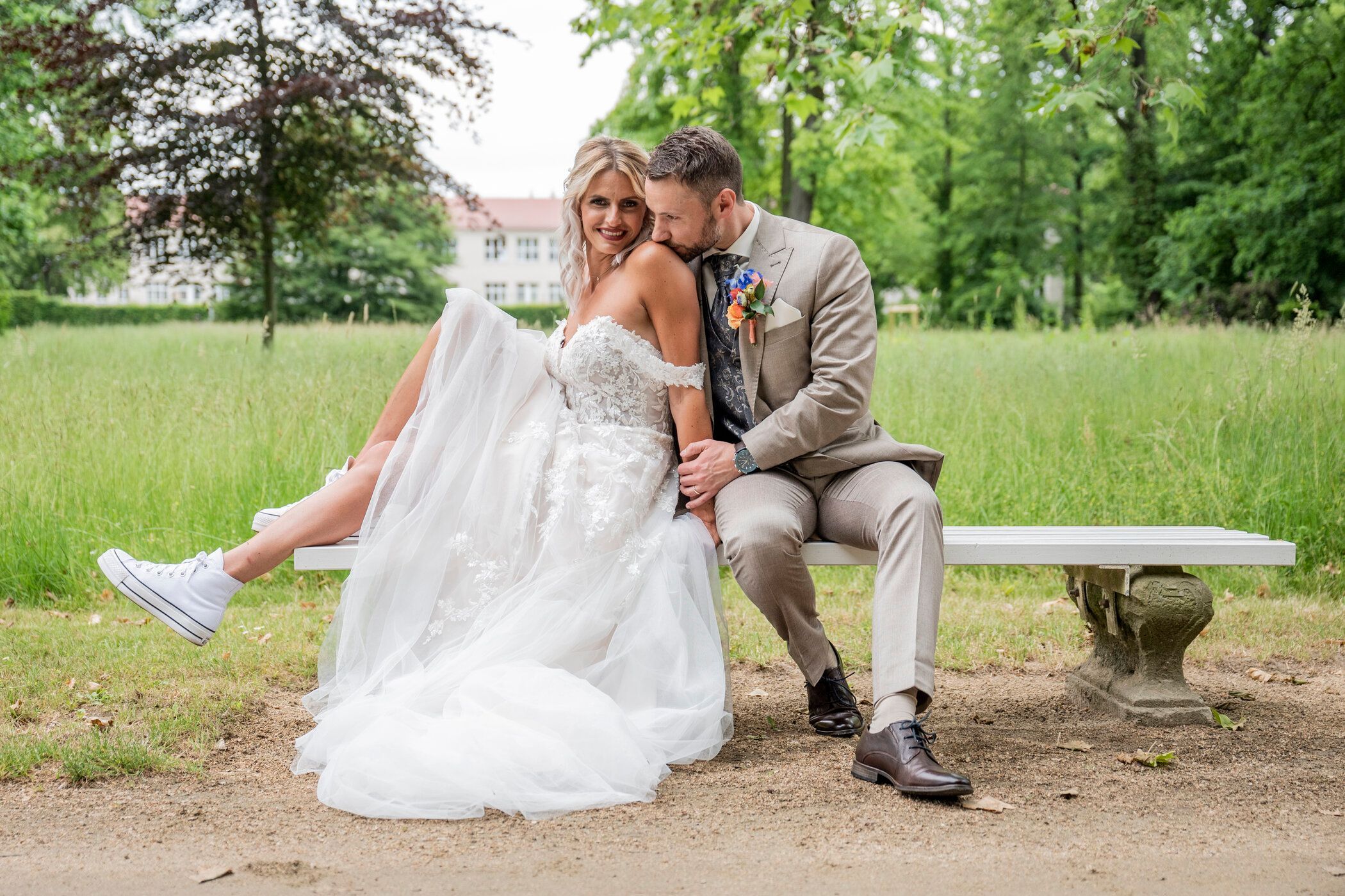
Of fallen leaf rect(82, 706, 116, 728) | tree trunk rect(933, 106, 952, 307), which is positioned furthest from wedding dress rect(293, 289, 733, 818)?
tree trunk rect(933, 106, 952, 307)

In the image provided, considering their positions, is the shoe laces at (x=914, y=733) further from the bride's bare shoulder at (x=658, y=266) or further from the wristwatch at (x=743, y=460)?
the bride's bare shoulder at (x=658, y=266)

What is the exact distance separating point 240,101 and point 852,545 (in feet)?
27.0

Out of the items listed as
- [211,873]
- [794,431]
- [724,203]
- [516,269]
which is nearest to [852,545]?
[794,431]

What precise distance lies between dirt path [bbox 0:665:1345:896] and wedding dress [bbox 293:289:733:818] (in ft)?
0.48

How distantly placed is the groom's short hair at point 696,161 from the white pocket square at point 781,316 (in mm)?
380

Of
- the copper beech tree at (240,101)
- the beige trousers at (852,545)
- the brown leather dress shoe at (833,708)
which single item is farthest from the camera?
the copper beech tree at (240,101)

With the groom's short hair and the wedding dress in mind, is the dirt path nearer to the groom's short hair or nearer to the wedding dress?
the wedding dress

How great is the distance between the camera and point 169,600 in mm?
3299

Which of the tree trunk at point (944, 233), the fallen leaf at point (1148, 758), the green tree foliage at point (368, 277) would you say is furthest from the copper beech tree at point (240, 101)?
the tree trunk at point (944, 233)

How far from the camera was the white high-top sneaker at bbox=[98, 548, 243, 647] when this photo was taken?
329 cm

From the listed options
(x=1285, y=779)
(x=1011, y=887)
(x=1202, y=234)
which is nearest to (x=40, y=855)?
(x=1011, y=887)

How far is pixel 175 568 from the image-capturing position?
3338 millimetres

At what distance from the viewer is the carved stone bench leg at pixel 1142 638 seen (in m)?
3.45

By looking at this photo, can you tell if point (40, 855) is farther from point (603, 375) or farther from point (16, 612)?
point (16, 612)
